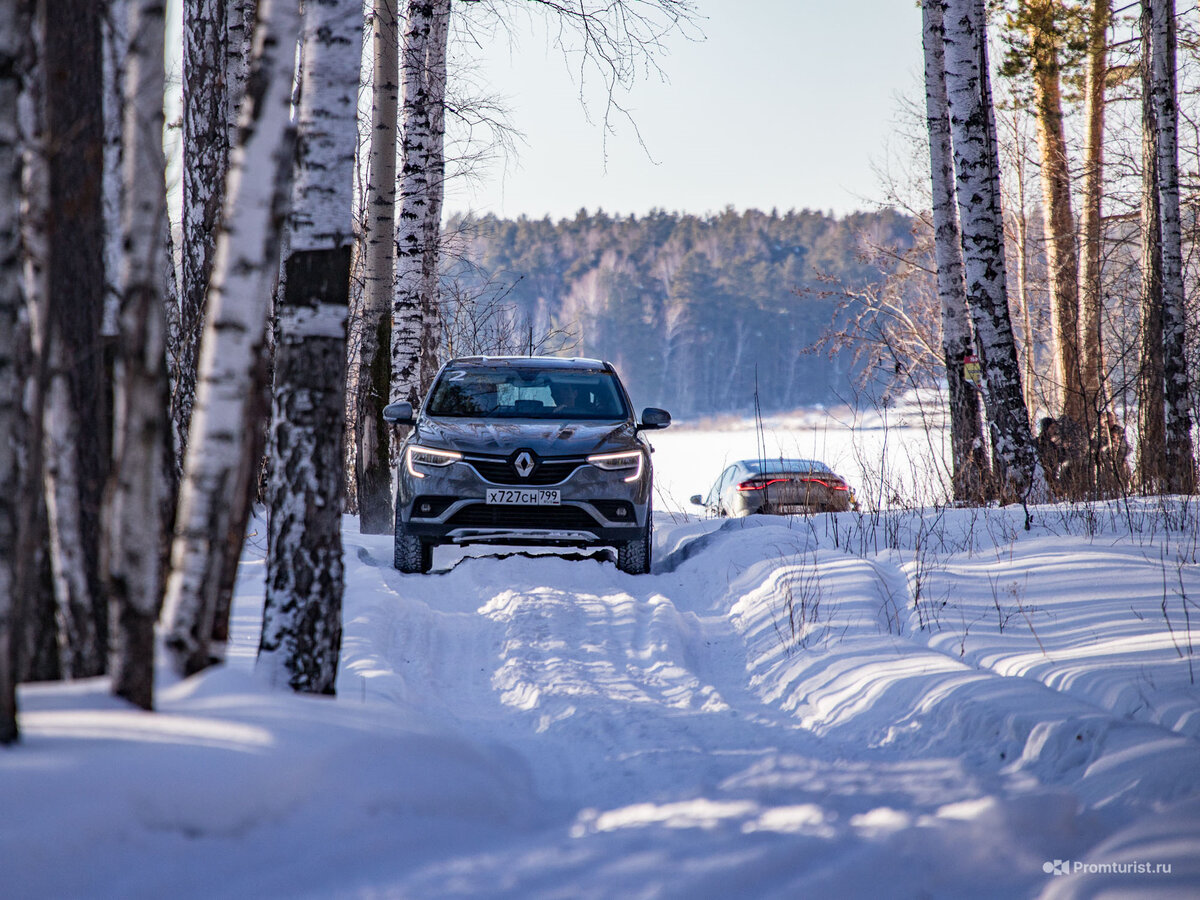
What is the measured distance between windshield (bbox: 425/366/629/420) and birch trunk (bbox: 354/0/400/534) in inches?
83.2

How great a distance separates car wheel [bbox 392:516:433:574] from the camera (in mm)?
6848

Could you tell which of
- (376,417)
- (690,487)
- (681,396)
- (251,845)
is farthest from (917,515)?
(681,396)

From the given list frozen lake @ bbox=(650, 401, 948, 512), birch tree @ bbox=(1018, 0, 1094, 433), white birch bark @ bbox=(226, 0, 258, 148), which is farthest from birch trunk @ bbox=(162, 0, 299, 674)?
birch tree @ bbox=(1018, 0, 1094, 433)

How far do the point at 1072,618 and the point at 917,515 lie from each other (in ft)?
10.2

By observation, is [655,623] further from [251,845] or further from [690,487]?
[690,487]

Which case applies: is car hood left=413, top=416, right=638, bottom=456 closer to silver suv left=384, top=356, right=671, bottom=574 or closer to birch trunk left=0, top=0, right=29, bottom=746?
silver suv left=384, top=356, right=671, bottom=574

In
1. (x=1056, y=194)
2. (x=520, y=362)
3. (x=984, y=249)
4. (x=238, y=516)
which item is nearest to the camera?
(x=238, y=516)

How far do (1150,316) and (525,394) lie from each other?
7389 millimetres

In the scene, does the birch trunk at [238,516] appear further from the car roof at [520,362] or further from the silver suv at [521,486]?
the car roof at [520,362]

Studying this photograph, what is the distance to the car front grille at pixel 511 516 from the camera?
6.68 m

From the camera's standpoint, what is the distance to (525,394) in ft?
25.5

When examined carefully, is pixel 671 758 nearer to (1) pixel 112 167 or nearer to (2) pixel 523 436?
(1) pixel 112 167

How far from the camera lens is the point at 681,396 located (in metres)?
80.9

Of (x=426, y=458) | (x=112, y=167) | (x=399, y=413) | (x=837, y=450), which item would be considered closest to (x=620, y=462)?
(x=426, y=458)
